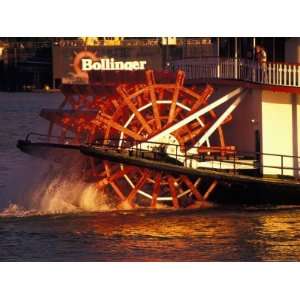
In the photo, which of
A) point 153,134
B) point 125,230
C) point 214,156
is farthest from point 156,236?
point 153,134

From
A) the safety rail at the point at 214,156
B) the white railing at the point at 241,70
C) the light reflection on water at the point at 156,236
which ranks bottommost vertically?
the light reflection on water at the point at 156,236

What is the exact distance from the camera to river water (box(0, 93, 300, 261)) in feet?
45.3

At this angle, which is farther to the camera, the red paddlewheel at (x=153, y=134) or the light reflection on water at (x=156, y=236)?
the red paddlewheel at (x=153, y=134)

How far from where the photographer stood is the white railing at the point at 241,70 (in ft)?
50.9

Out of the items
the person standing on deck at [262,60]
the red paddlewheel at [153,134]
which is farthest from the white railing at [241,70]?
the red paddlewheel at [153,134]

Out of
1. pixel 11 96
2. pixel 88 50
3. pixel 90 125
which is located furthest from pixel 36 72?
pixel 90 125

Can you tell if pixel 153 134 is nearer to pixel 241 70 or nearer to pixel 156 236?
pixel 241 70

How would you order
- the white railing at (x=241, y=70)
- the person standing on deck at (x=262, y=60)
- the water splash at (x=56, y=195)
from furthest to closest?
1. the water splash at (x=56, y=195)
2. the person standing on deck at (x=262, y=60)
3. the white railing at (x=241, y=70)

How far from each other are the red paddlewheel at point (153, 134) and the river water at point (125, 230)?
290 millimetres

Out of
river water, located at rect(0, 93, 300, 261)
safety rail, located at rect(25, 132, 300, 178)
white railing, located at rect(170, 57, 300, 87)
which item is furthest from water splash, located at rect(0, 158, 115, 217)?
white railing, located at rect(170, 57, 300, 87)

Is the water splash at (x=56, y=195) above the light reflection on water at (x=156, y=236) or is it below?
above

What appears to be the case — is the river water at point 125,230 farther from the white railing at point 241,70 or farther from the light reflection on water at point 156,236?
the white railing at point 241,70
